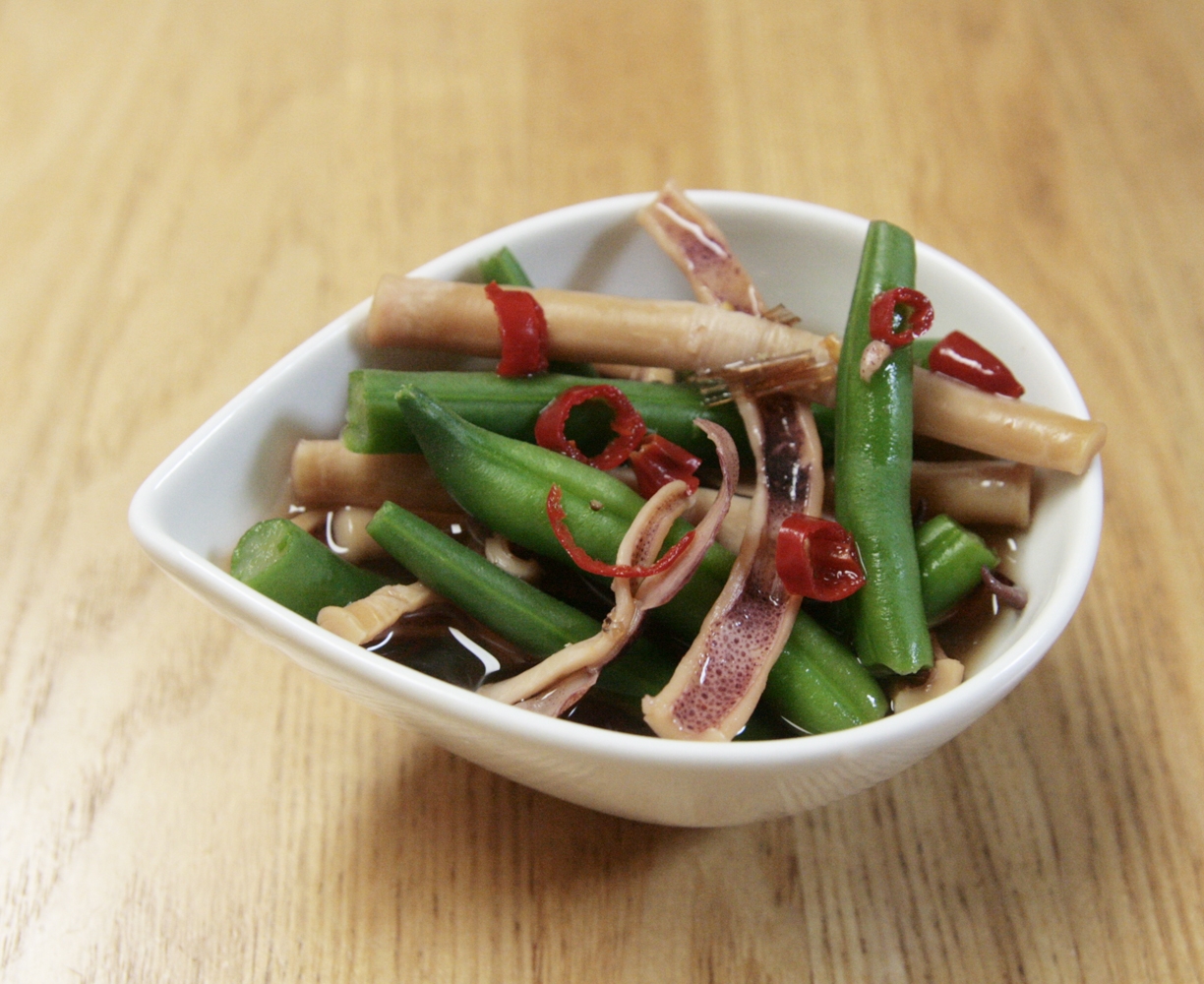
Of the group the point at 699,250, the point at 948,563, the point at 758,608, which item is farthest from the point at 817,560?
the point at 699,250

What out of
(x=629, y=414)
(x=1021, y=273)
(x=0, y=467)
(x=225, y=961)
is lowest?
(x=225, y=961)

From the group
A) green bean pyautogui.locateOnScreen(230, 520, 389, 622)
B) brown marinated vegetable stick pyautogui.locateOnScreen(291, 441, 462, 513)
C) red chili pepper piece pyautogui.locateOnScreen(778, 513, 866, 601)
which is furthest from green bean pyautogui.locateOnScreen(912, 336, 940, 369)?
green bean pyautogui.locateOnScreen(230, 520, 389, 622)

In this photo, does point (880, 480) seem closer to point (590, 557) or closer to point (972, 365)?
point (972, 365)

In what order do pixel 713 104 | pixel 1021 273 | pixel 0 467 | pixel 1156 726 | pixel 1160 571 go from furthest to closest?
pixel 713 104 < pixel 1021 273 < pixel 0 467 < pixel 1160 571 < pixel 1156 726

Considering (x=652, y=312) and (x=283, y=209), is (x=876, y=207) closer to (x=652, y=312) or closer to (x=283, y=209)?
(x=652, y=312)

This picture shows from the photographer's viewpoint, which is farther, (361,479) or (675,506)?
(361,479)

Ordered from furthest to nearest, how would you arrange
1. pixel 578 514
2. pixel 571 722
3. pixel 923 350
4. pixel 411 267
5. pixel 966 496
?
pixel 411 267 < pixel 923 350 < pixel 966 496 < pixel 578 514 < pixel 571 722

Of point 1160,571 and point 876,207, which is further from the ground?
point 876,207

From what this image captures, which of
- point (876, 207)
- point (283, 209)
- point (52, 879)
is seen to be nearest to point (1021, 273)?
point (876, 207)
